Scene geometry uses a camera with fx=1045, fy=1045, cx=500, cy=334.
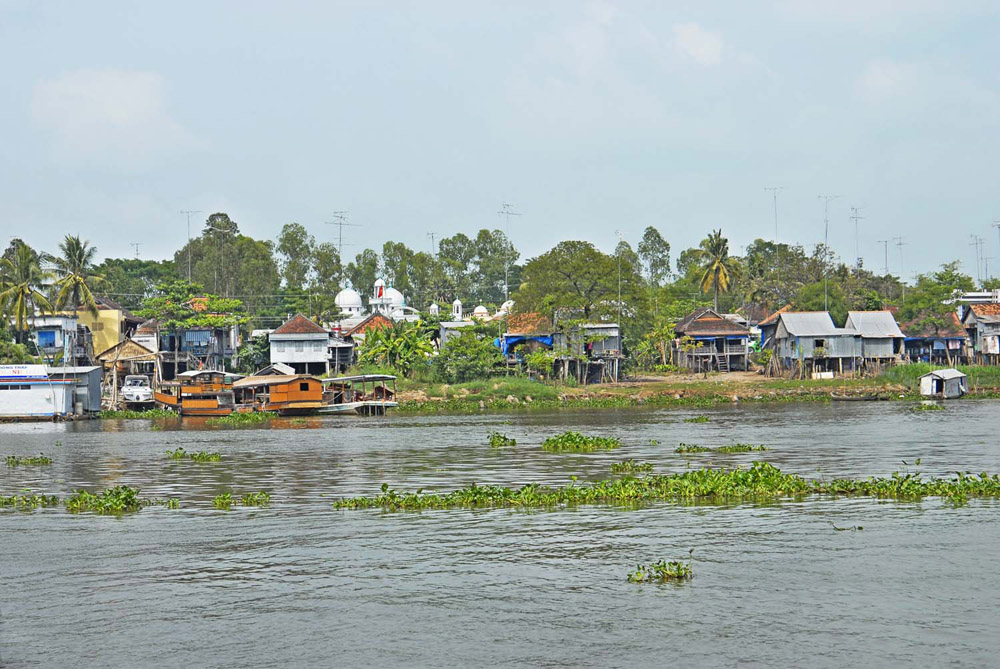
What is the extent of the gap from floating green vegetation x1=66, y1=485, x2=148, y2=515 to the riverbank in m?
40.1

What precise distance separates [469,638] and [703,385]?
64110 mm

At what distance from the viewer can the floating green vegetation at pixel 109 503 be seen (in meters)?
26.2

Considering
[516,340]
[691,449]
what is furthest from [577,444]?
[516,340]

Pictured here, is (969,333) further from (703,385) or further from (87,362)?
(87,362)

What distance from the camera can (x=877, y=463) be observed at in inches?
1309

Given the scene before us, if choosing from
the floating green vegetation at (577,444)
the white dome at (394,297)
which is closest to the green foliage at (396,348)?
the white dome at (394,297)

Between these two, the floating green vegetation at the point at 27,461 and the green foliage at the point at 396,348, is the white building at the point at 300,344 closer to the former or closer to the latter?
the green foliage at the point at 396,348

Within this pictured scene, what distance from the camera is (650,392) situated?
248ft

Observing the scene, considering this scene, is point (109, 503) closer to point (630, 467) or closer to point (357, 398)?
point (630, 467)

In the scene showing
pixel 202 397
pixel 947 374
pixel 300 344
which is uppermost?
pixel 300 344

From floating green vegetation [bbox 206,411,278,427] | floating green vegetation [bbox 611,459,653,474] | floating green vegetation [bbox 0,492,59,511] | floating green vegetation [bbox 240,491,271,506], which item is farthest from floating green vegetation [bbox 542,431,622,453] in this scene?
floating green vegetation [bbox 206,411,278,427]

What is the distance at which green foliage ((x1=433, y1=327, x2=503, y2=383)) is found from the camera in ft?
250

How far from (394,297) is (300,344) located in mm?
31999

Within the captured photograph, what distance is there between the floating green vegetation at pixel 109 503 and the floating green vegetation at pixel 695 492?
17.2 feet
